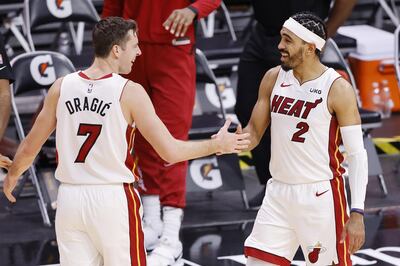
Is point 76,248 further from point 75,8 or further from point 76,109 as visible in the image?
point 75,8

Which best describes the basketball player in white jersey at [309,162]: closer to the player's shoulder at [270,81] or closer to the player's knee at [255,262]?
the player's knee at [255,262]

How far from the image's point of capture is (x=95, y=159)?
204 inches

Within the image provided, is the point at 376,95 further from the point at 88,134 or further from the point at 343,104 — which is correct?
the point at 88,134

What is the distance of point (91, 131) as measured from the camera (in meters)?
5.17

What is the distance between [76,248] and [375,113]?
3.98 metres

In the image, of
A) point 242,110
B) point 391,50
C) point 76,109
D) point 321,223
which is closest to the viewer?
point 76,109

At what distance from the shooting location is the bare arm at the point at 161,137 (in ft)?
17.0

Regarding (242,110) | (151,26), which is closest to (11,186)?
(151,26)

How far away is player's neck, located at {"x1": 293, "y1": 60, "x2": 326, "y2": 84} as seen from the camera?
222 inches

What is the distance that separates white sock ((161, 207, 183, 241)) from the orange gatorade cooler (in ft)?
12.9

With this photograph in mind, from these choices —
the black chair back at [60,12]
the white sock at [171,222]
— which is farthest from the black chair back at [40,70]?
the white sock at [171,222]

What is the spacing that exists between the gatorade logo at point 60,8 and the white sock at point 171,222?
226cm

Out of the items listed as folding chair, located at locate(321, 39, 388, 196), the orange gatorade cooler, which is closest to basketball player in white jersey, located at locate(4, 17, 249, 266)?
folding chair, located at locate(321, 39, 388, 196)

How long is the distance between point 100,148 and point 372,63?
5.90 meters
